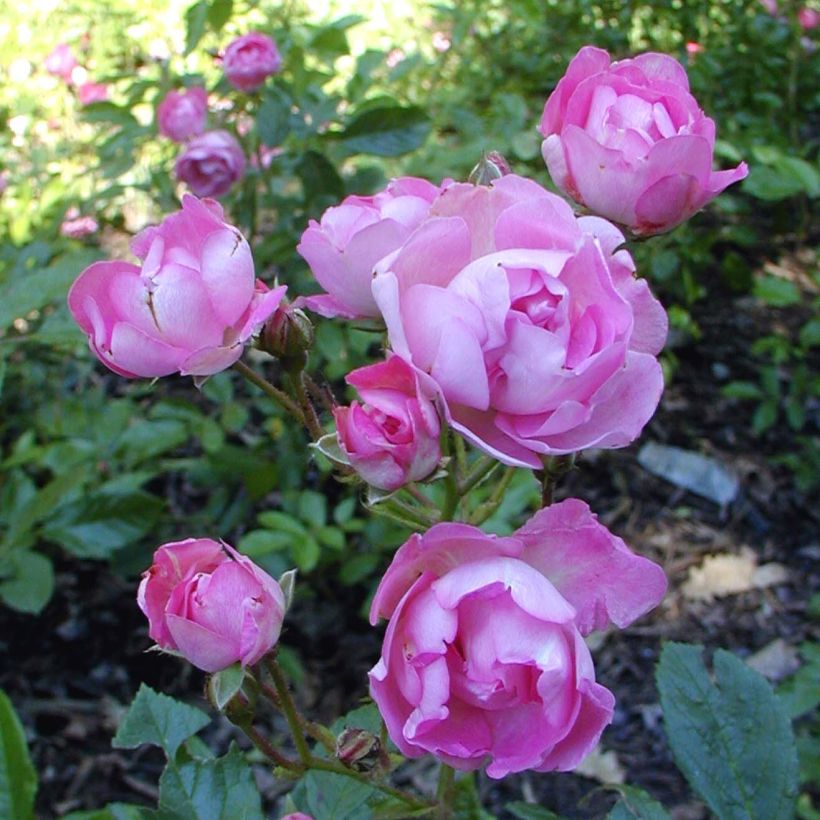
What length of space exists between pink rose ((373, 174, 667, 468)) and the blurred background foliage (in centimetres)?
47

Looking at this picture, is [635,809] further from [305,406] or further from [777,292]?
[777,292]

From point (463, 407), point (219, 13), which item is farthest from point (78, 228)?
point (463, 407)

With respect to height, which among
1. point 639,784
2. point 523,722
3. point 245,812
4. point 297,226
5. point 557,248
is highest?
point 557,248

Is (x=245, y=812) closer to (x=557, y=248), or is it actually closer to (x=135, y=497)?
(x=557, y=248)

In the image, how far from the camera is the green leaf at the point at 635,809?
2.54ft

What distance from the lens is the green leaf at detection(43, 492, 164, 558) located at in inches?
62.6

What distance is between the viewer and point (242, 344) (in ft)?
2.39

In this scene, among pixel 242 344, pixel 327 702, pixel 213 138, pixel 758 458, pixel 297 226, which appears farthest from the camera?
pixel 758 458

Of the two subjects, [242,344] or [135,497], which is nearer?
[242,344]

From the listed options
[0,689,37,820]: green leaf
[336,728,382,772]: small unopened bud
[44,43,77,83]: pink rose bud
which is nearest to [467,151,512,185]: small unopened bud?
[336,728,382,772]: small unopened bud

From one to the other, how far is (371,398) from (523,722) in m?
0.23

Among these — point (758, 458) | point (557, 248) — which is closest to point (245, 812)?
point (557, 248)

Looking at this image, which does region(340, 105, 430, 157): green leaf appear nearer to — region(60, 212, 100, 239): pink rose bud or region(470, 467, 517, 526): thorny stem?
region(60, 212, 100, 239): pink rose bud

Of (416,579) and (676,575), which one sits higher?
(416,579)
